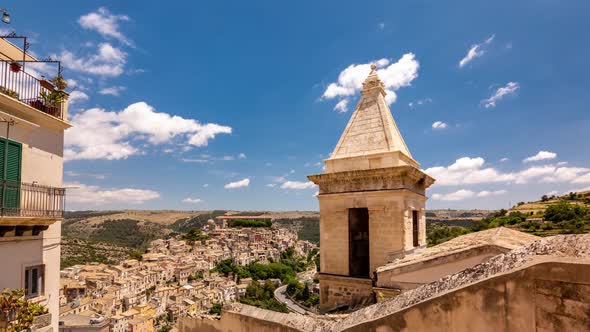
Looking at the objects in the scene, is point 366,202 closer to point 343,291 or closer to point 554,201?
point 343,291

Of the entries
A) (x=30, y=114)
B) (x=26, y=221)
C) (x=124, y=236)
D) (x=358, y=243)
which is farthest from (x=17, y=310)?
(x=124, y=236)

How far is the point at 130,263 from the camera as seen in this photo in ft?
370

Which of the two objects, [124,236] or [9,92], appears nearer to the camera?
[9,92]

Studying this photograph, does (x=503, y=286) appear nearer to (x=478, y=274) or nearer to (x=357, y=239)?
(x=478, y=274)

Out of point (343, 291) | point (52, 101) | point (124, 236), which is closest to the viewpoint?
point (343, 291)

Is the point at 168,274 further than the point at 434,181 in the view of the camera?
Yes

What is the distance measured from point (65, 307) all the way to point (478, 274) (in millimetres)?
91144

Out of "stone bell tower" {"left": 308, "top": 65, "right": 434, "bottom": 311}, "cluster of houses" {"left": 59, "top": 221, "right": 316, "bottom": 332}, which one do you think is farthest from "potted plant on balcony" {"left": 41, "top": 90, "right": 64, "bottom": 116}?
"cluster of houses" {"left": 59, "top": 221, "right": 316, "bottom": 332}

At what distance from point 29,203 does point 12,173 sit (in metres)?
0.89

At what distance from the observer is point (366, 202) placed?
8352 mm

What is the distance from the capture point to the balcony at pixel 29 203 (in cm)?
775

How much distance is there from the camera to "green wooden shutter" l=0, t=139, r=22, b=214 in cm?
A: 788

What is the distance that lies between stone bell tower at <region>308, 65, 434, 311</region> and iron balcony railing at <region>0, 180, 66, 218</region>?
707 centimetres

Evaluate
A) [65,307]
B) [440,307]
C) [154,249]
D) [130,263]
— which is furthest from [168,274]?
[440,307]
